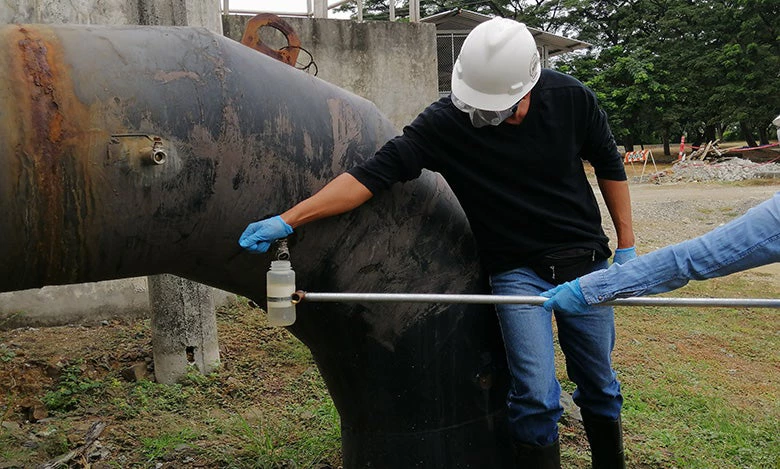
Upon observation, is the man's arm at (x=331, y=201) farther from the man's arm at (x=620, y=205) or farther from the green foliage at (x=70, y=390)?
the green foliage at (x=70, y=390)

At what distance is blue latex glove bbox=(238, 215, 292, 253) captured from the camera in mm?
2082

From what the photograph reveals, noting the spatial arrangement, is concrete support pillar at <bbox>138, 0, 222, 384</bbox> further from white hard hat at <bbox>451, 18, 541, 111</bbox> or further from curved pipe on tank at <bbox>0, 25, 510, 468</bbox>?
white hard hat at <bbox>451, 18, 541, 111</bbox>

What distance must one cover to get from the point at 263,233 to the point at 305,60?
19.0ft

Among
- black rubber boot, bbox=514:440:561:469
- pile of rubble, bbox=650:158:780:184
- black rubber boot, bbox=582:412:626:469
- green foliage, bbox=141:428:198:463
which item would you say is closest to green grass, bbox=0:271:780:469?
green foliage, bbox=141:428:198:463

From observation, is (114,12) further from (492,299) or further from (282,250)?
(492,299)

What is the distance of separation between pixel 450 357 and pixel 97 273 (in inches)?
46.9

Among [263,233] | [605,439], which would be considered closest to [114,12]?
[263,233]

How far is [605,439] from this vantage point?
9.10 feet

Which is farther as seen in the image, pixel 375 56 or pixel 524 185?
pixel 375 56

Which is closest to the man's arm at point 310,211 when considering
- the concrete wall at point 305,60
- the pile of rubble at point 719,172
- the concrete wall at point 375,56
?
the concrete wall at point 305,60

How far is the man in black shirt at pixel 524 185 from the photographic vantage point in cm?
243

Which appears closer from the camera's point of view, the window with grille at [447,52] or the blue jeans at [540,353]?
the blue jeans at [540,353]

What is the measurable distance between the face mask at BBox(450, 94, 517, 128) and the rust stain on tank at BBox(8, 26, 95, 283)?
1208 millimetres

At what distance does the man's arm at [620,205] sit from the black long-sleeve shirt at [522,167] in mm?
226
